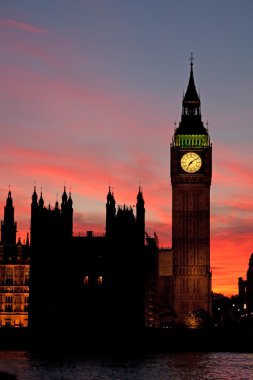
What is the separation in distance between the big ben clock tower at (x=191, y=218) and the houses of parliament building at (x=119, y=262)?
148mm

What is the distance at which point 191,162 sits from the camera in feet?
511

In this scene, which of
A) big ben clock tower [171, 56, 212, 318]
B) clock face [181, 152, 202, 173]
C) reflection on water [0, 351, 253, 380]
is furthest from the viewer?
clock face [181, 152, 202, 173]

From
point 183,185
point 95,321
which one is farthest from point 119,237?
point 183,185

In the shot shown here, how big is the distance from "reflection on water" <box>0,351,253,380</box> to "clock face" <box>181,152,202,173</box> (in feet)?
150

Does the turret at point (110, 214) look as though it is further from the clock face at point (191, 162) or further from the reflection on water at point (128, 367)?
the reflection on water at point (128, 367)

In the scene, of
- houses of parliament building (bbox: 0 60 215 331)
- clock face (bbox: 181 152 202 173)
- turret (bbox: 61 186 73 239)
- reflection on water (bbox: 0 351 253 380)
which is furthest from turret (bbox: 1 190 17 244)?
reflection on water (bbox: 0 351 253 380)

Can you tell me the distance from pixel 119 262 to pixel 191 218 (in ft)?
74.8

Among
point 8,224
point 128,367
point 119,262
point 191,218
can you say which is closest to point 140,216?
point 119,262

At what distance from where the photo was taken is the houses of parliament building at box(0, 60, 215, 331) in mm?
132625

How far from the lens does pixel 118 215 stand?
137 m

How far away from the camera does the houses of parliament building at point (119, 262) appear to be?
132625 mm

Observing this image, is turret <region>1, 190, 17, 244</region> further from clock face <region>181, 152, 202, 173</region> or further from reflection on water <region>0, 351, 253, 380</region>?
reflection on water <region>0, 351, 253, 380</region>

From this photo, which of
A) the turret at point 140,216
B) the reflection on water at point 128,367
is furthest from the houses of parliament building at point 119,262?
the reflection on water at point 128,367

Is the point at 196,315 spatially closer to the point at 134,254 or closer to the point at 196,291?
the point at 196,291
